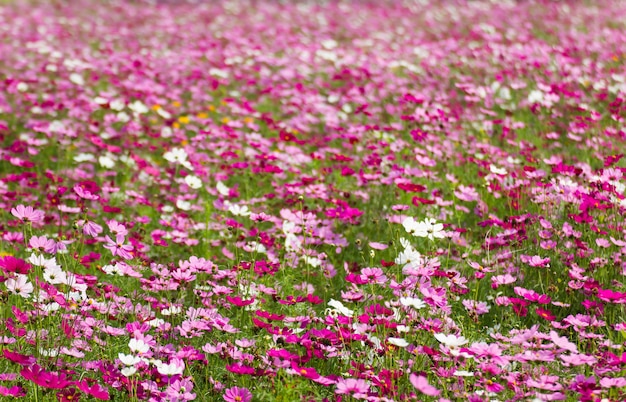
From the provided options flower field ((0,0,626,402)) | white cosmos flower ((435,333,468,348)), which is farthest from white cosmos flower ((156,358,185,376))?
white cosmos flower ((435,333,468,348))

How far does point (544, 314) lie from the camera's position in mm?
2725

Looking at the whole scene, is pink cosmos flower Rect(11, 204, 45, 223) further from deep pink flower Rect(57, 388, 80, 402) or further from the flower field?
deep pink flower Rect(57, 388, 80, 402)

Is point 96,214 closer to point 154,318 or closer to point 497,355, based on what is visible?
point 154,318

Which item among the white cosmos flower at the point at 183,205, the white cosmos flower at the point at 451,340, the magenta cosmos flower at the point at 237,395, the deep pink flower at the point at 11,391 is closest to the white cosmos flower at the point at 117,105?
the white cosmos flower at the point at 183,205

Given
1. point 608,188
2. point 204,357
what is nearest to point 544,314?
point 608,188

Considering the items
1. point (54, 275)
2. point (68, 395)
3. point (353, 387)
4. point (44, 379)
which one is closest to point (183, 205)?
point (54, 275)

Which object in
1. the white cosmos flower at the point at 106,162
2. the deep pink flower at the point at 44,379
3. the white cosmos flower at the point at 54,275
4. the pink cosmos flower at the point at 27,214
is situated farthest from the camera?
the white cosmos flower at the point at 106,162

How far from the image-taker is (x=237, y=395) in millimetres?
2338

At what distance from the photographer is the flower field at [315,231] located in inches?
98.0

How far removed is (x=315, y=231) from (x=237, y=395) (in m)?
1.39

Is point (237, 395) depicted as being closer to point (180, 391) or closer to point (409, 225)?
point (180, 391)

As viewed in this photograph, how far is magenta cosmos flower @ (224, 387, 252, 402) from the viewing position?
2.32 meters

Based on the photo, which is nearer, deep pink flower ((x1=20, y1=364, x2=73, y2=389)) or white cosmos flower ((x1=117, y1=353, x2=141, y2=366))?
deep pink flower ((x1=20, y1=364, x2=73, y2=389))

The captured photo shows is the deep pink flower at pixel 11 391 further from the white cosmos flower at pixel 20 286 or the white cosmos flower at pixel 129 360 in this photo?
the white cosmos flower at pixel 20 286
